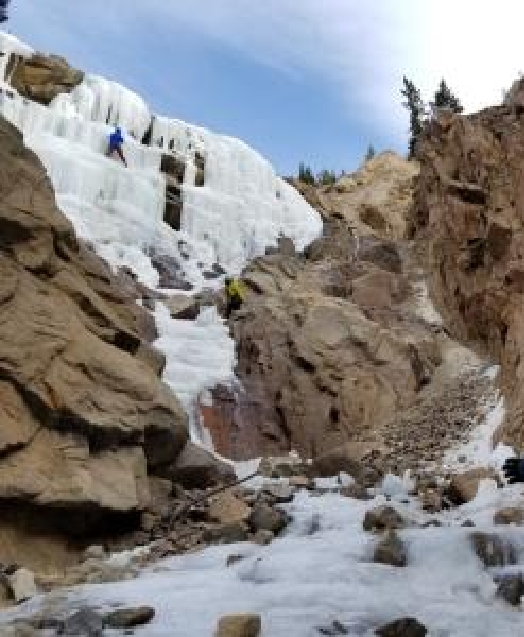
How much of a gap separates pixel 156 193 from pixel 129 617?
2072 cm

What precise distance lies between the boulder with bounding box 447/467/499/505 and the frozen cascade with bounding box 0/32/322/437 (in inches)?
309

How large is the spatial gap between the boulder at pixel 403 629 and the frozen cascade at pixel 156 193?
41.2 ft

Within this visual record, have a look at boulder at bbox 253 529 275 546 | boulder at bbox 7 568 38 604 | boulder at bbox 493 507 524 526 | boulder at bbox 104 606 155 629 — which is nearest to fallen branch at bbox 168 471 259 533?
boulder at bbox 253 529 275 546

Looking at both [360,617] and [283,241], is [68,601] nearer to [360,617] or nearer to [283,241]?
[360,617]

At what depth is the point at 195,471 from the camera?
13.7 meters

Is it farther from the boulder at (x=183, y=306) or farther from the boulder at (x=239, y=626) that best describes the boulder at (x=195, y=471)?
the boulder at (x=183, y=306)

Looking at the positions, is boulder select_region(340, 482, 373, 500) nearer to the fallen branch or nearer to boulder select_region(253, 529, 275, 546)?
the fallen branch

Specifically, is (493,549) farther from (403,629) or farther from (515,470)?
(515,470)

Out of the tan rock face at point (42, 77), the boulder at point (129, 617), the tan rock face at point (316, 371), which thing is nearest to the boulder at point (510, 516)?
the boulder at point (129, 617)

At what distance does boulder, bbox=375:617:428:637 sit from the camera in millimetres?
6656

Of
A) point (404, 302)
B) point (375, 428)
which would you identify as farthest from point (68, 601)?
point (404, 302)

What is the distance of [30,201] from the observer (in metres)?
13.1

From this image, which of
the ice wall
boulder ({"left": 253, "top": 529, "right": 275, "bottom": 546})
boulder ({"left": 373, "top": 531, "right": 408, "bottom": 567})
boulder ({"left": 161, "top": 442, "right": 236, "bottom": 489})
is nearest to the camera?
boulder ({"left": 373, "top": 531, "right": 408, "bottom": 567})

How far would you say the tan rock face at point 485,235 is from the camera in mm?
14859
